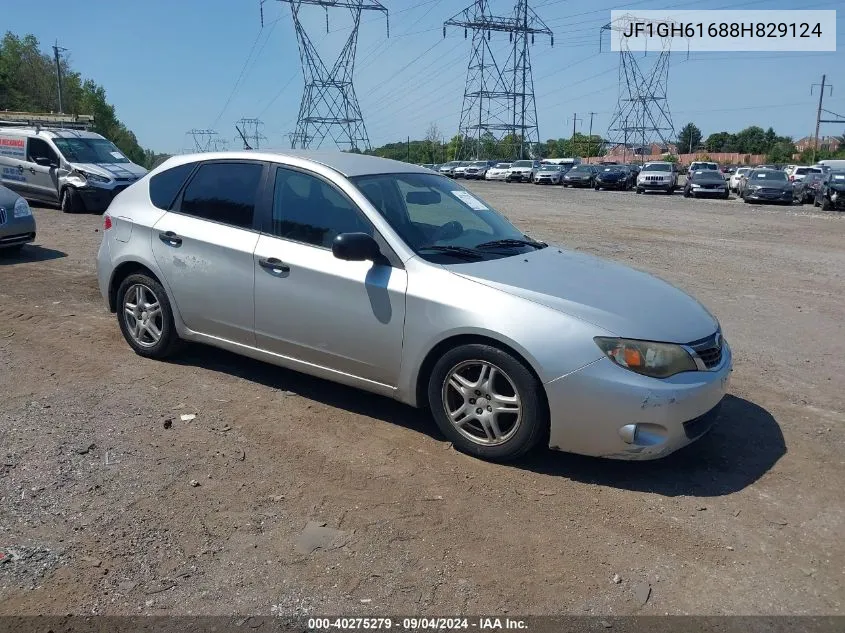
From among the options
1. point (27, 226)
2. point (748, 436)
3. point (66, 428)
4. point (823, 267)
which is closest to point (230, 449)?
point (66, 428)

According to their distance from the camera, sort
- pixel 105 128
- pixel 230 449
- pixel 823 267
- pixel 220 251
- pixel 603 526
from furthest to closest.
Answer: pixel 105 128 → pixel 823 267 → pixel 220 251 → pixel 230 449 → pixel 603 526

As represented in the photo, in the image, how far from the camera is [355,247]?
4434mm

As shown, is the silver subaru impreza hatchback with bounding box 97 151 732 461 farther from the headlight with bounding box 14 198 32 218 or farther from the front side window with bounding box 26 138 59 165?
the front side window with bounding box 26 138 59 165

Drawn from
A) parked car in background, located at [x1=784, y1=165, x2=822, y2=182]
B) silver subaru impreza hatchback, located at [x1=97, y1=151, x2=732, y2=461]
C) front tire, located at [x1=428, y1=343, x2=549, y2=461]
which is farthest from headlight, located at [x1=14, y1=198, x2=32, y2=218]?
parked car in background, located at [x1=784, y1=165, x2=822, y2=182]

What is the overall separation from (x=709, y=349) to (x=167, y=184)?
13.6 ft

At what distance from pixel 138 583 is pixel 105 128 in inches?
3791

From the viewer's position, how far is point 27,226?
10.6 metres

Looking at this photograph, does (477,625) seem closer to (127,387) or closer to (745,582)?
(745,582)

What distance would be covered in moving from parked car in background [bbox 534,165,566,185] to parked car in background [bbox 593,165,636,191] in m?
6.22

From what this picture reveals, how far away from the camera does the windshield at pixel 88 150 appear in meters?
17.0

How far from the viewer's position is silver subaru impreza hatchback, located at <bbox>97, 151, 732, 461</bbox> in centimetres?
397

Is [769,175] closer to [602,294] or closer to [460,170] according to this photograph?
[602,294]

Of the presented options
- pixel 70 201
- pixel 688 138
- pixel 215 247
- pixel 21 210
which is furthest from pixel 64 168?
pixel 688 138

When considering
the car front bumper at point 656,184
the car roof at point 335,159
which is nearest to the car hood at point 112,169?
the car roof at point 335,159
